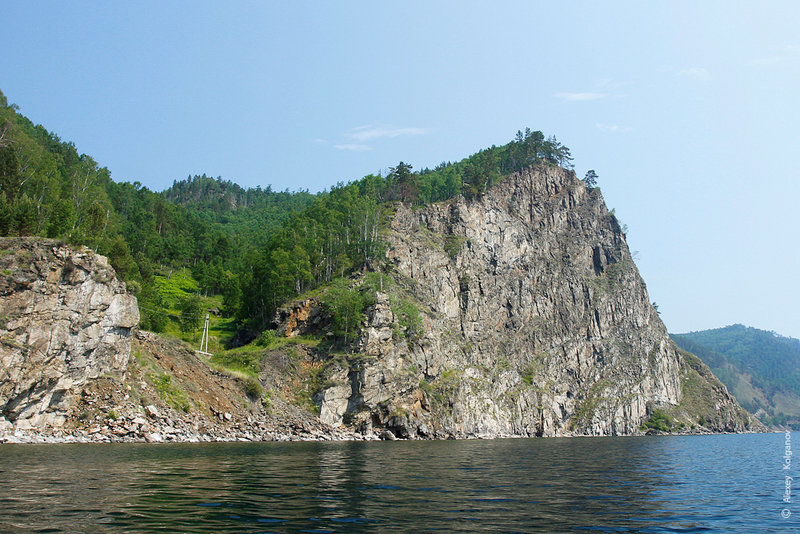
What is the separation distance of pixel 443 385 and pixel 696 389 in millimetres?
104718

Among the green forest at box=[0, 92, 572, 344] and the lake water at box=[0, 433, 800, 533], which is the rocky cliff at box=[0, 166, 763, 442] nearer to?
the green forest at box=[0, 92, 572, 344]

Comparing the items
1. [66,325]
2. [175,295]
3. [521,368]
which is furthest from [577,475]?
[175,295]

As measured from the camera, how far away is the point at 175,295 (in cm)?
11625

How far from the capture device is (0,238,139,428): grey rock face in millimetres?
45469

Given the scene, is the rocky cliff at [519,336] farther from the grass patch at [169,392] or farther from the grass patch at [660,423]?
the grass patch at [169,392]

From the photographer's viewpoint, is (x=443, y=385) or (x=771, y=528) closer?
(x=771, y=528)

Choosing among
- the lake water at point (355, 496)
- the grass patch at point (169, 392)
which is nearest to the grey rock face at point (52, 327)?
the grass patch at point (169, 392)

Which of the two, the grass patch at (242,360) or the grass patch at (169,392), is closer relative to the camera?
the grass patch at (169,392)

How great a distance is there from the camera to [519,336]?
128 meters

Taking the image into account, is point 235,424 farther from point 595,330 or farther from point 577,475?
point 595,330

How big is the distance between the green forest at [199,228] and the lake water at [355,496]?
3859 centimetres

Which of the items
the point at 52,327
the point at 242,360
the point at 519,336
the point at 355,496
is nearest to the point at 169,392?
the point at 52,327

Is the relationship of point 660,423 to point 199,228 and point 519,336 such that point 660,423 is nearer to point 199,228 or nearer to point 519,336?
point 519,336

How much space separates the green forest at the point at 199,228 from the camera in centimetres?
7600
